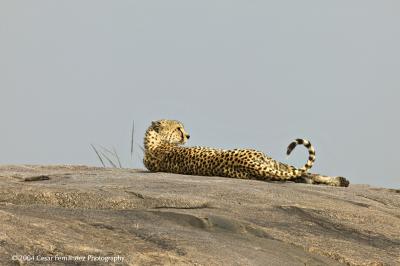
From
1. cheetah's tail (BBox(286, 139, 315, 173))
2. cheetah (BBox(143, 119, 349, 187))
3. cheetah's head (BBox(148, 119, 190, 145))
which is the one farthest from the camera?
cheetah's head (BBox(148, 119, 190, 145))

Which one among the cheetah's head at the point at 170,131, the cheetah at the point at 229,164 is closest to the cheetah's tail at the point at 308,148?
the cheetah at the point at 229,164

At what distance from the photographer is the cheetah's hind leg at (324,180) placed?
9.32 meters

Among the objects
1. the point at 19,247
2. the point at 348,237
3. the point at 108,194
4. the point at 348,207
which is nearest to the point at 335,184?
the point at 348,207

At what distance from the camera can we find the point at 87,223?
529 cm

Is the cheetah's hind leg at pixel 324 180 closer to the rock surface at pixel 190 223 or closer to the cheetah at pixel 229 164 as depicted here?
the cheetah at pixel 229 164

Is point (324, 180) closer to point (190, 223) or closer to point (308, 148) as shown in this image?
point (308, 148)

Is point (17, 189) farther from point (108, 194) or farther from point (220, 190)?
point (220, 190)

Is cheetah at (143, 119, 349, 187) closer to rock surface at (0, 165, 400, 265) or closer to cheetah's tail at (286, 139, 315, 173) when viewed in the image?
cheetah's tail at (286, 139, 315, 173)

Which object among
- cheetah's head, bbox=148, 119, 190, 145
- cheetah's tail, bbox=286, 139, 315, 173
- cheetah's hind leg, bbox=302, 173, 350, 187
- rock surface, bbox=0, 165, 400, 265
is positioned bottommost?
rock surface, bbox=0, 165, 400, 265

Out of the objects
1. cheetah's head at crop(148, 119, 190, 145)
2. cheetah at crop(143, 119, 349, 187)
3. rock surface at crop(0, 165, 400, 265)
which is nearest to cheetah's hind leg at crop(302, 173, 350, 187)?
cheetah at crop(143, 119, 349, 187)

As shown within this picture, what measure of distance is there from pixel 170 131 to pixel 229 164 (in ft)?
4.83

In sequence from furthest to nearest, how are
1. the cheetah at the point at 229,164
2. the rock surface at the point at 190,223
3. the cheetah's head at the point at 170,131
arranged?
the cheetah's head at the point at 170,131 < the cheetah at the point at 229,164 < the rock surface at the point at 190,223

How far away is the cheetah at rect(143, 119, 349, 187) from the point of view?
30.3ft

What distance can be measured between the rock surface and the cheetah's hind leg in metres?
0.93
